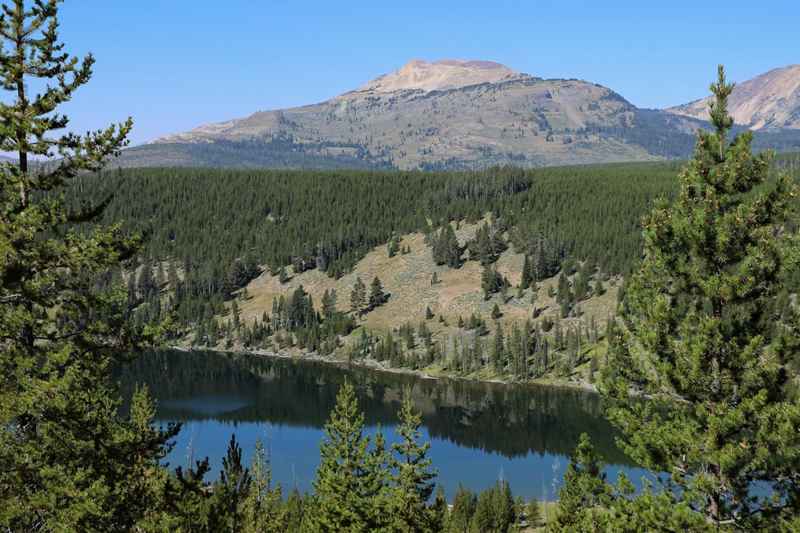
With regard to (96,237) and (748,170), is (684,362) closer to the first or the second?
(748,170)

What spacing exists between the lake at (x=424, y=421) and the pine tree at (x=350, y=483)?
5759cm

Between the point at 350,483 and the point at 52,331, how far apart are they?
1154 inches

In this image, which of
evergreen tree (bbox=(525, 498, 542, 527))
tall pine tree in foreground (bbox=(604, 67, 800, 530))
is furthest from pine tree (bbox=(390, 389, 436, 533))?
evergreen tree (bbox=(525, 498, 542, 527))

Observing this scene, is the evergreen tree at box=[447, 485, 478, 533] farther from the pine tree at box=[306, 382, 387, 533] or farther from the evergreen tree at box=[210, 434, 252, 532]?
the evergreen tree at box=[210, 434, 252, 532]

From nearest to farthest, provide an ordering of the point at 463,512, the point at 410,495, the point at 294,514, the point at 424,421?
the point at 410,495 → the point at 294,514 → the point at 463,512 → the point at 424,421

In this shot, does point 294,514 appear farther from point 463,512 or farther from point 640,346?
point 640,346

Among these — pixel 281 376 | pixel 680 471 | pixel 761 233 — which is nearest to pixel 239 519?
pixel 680 471

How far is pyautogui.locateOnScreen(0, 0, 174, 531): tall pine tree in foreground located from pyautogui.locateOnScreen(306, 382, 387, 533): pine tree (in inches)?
971

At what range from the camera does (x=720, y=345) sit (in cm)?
1914

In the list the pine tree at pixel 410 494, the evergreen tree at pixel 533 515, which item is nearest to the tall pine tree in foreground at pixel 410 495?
the pine tree at pixel 410 494

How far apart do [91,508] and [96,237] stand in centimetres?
653

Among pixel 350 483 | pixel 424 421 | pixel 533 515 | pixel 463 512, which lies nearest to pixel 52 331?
pixel 350 483

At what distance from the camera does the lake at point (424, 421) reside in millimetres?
118450

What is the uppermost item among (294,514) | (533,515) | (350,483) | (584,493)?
(584,493)
